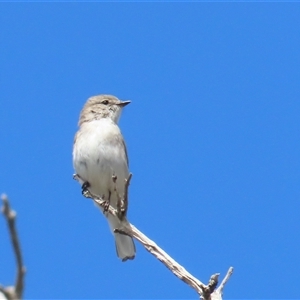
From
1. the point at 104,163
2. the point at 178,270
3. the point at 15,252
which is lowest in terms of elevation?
the point at 15,252

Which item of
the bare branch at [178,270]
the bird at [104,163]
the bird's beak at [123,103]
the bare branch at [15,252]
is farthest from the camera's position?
Result: the bird's beak at [123,103]

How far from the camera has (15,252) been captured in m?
1.04

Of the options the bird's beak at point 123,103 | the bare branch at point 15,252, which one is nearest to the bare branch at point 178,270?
the bare branch at point 15,252

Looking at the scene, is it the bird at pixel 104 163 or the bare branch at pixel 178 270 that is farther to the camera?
the bird at pixel 104 163

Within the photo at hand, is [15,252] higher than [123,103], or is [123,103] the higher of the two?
[123,103]

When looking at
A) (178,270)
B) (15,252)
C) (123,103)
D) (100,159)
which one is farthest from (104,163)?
(15,252)

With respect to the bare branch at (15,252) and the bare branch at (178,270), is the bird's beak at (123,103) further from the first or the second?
the bare branch at (15,252)

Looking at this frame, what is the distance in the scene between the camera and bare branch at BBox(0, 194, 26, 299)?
1031 mm

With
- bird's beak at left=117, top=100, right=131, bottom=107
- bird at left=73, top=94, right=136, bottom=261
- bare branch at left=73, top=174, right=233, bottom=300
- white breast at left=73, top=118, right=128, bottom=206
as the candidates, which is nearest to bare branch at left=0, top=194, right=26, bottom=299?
bare branch at left=73, top=174, right=233, bottom=300

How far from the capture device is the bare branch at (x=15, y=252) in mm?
1031

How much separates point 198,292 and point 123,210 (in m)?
1.48

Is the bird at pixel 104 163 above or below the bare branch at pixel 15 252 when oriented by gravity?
above

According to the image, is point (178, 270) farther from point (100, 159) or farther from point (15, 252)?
point (100, 159)

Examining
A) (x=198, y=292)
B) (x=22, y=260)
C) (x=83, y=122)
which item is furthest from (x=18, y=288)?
(x=83, y=122)
